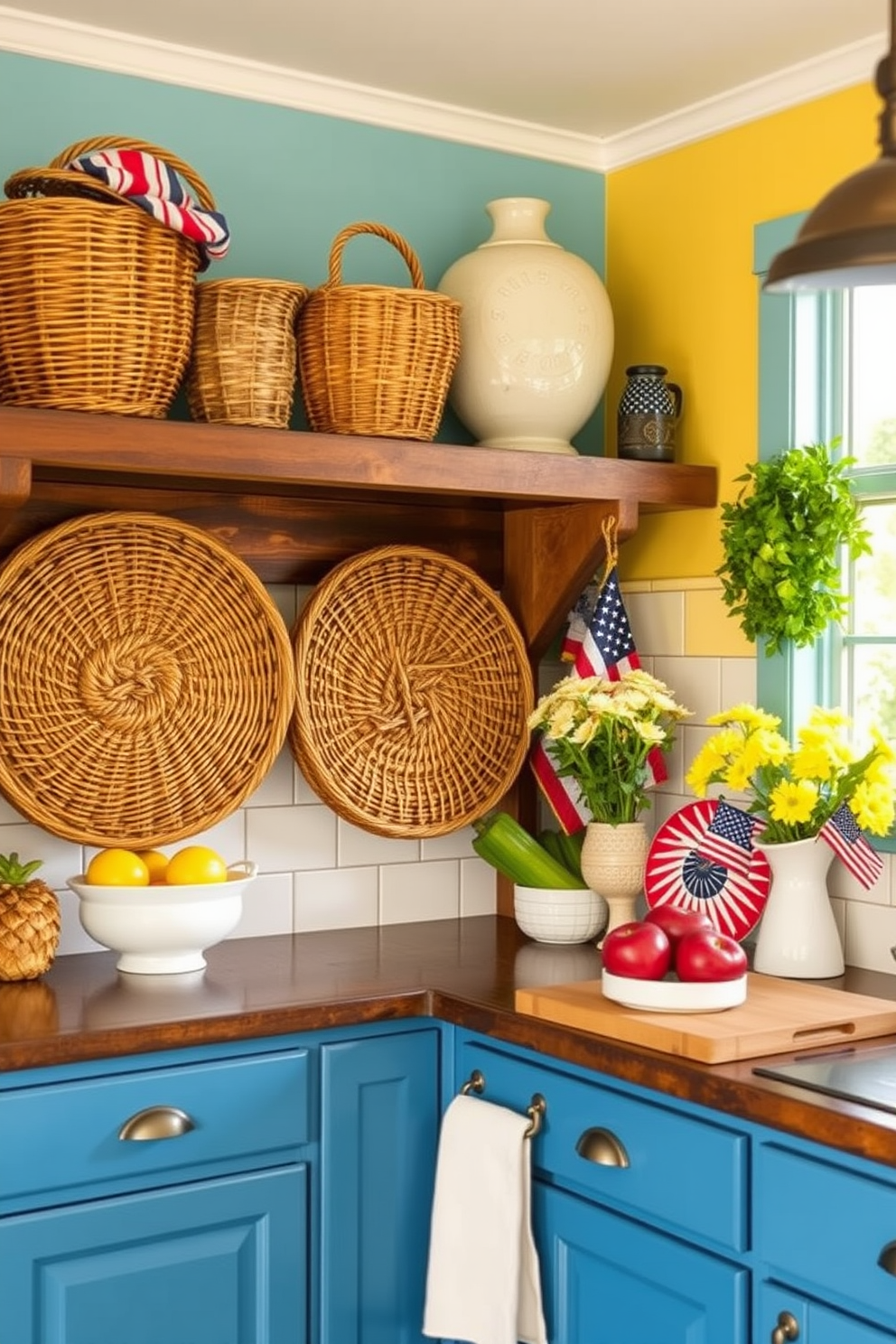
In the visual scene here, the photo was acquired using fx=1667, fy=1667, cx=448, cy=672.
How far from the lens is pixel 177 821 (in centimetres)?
278

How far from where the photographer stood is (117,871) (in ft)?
8.42

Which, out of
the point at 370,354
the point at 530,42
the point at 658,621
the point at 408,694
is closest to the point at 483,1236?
the point at 408,694

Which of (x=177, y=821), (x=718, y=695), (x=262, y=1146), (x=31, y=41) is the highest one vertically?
(x=31, y=41)

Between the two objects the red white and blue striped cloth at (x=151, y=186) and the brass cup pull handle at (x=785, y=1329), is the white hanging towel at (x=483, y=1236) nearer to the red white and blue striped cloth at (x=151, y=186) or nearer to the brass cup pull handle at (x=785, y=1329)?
the brass cup pull handle at (x=785, y=1329)

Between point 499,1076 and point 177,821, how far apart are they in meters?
0.72

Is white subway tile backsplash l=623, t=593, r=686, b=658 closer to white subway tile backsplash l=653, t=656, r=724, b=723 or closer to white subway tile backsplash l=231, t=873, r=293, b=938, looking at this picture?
white subway tile backsplash l=653, t=656, r=724, b=723

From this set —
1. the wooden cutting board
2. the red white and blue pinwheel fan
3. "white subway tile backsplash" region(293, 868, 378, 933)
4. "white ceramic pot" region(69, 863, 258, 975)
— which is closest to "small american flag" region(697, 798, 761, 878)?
the red white and blue pinwheel fan

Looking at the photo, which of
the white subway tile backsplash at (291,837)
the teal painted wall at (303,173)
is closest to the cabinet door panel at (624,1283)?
the white subway tile backsplash at (291,837)

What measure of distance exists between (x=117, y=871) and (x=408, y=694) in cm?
69

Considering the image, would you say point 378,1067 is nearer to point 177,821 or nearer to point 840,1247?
point 177,821

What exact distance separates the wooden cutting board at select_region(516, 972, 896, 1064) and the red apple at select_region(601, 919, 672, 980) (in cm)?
5

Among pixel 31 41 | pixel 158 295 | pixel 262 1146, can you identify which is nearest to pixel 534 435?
pixel 158 295

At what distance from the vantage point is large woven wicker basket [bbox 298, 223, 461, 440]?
2.68 metres

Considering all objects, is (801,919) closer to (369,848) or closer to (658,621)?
(658,621)
